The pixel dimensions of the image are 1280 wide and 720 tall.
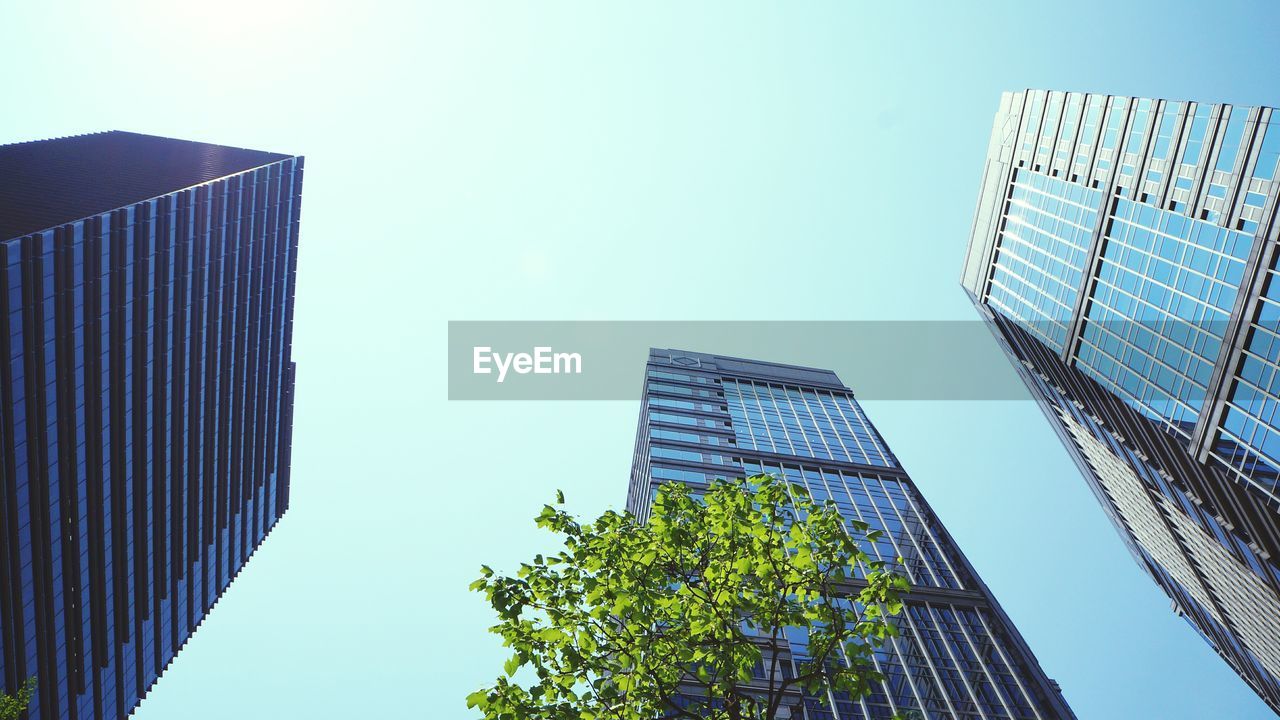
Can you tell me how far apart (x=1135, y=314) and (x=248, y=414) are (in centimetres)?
7470

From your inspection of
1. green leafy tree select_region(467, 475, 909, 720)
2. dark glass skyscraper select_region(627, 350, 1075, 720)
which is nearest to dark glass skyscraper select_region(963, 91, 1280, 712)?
dark glass skyscraper select_region(627, 350, 1075, 720)

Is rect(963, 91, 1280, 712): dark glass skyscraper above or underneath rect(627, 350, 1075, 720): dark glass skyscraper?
above

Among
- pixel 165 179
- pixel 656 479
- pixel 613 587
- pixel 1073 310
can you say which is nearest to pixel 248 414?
pixel 165 179

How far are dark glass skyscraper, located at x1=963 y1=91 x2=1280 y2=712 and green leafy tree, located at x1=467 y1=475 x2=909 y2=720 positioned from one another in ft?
117

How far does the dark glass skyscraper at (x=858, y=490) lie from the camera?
51.3m

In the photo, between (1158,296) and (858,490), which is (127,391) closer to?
(858,490)

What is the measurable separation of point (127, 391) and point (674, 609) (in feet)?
184

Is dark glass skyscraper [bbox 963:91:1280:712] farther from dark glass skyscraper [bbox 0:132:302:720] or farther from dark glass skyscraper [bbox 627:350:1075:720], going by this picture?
dark glass skyscraper [bbox 0:132:302:720]

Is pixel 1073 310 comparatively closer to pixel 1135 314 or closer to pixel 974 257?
→ pixel 1135 314

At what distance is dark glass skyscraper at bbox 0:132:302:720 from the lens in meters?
49.1

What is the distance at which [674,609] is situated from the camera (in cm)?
1480

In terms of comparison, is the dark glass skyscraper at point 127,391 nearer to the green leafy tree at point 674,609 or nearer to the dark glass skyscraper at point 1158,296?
the green leafy tree at point 674,609

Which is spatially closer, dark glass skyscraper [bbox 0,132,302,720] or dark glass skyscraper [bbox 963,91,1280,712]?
dark glass skyscraper [bbox 963,91,1280,712]

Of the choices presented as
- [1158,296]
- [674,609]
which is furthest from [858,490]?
[674,609]
